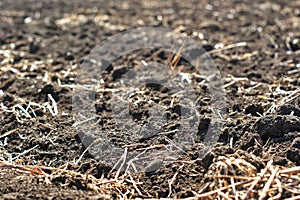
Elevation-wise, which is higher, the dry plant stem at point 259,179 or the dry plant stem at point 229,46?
the dry plant stem at point 229,46

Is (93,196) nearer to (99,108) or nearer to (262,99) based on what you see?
(99,108)

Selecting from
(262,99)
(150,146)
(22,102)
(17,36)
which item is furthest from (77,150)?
(17,36)

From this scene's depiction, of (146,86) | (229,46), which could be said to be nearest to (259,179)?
(146,86)

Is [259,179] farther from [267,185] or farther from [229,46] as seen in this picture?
[229,46]

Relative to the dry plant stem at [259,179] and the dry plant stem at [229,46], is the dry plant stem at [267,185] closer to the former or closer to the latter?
the dry plant stem at [259,179]

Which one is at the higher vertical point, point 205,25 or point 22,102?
point 205,25

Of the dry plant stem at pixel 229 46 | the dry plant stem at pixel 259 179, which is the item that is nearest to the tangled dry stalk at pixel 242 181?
the dry plant stem at pixel 259 179

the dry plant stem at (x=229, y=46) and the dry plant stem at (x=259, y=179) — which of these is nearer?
the dry plant stem at (x=259, y=179)

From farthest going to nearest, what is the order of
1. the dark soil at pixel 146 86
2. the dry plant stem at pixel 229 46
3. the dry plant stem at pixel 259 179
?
1. the dry plant stem at pixel 229 46
2. the dark soil at pixel 146 86
3. the dry plant stem at pixel 259 179

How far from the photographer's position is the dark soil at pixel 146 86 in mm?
3029

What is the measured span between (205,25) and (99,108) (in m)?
2.18

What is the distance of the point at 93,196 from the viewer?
2.76 metres

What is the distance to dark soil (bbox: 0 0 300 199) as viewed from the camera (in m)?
3.03

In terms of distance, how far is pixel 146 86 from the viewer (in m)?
4.14
